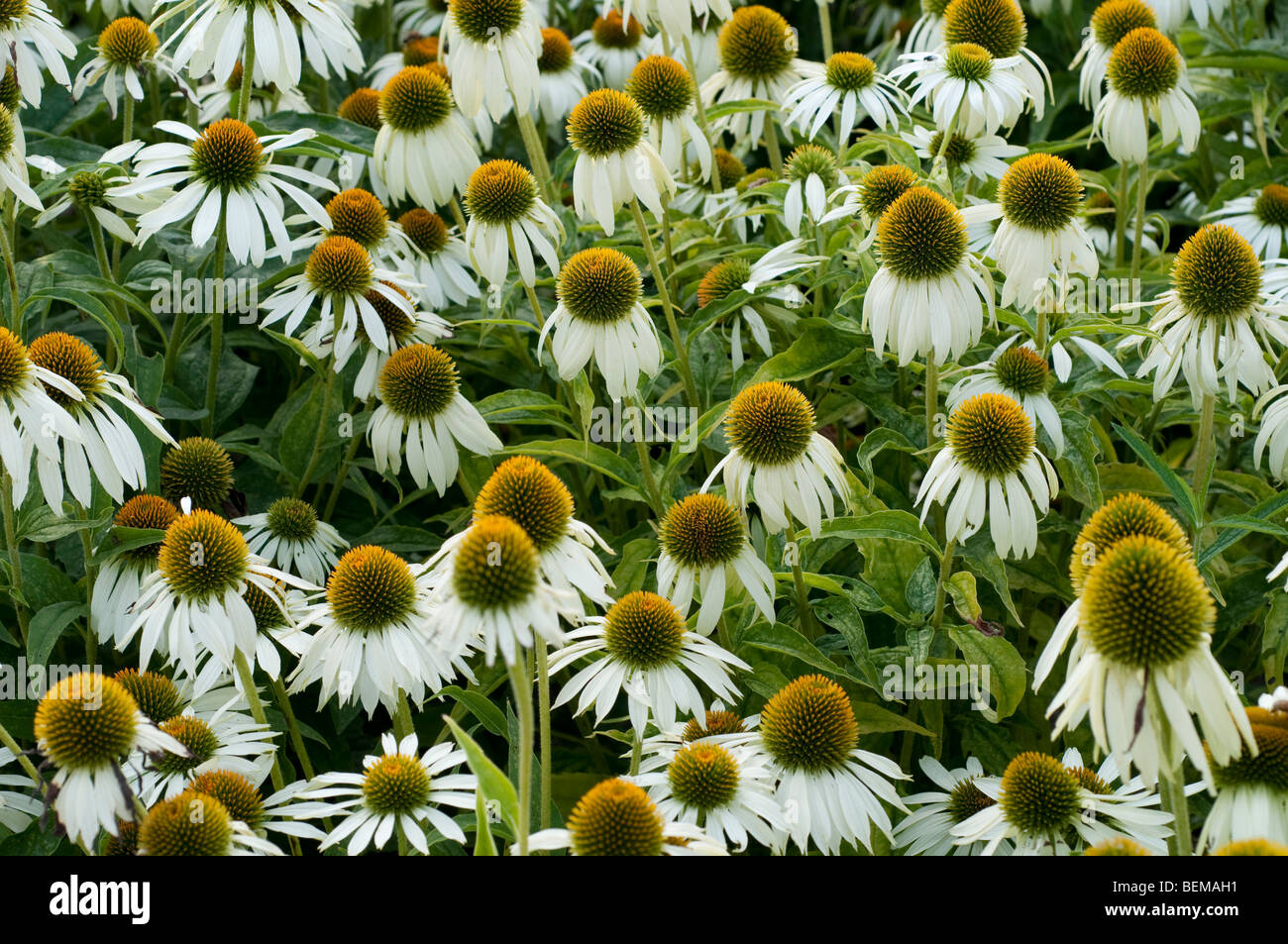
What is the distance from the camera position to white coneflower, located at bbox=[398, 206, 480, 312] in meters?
2.46

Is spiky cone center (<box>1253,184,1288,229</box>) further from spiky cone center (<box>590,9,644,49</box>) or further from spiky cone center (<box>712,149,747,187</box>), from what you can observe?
spiky cone center (<box>590,9,644,49</box>)

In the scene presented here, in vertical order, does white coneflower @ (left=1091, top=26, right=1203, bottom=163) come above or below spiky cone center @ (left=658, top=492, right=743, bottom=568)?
above

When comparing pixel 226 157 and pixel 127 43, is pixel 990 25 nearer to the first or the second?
pixel 226 157

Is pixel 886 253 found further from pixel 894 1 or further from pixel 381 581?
pixel 894 1

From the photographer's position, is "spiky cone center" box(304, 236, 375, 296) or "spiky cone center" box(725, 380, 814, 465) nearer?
"spiky cone center" box(725, 380, 814, 465)

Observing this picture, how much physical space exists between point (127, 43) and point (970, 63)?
1.55 meters

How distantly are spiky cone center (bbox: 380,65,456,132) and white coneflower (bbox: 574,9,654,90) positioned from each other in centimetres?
95

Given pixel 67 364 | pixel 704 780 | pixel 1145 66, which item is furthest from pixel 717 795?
pixel 1145 66

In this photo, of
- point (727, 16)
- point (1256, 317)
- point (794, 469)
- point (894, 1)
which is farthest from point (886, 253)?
point (894, 1)

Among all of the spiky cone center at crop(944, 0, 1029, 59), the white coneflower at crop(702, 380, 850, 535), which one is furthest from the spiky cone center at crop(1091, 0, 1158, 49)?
the white coneflower at crop(702, 380, 850, 535)

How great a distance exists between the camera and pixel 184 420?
244 centimetres

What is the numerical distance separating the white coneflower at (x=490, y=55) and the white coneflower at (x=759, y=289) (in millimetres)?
449

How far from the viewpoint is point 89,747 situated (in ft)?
4.56
